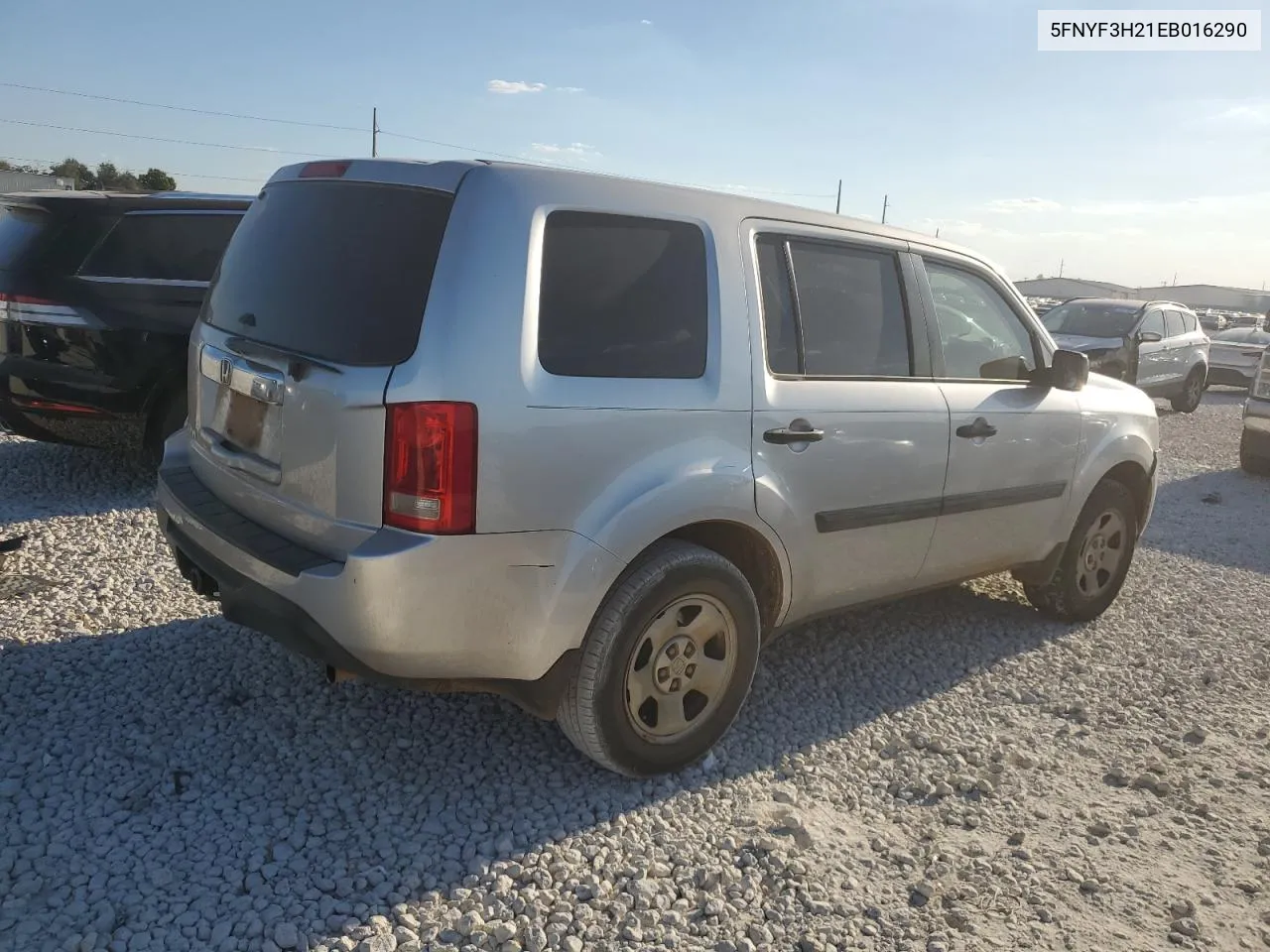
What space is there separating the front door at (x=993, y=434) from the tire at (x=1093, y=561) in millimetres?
287

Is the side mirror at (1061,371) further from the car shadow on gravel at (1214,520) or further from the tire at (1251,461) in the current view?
the tire at (1251,461)

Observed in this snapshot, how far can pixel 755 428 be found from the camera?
131 inches

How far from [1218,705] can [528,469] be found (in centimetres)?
344

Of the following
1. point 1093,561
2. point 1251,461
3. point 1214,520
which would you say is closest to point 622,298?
point 1093,561

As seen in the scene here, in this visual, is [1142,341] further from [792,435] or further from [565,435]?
[565,435]

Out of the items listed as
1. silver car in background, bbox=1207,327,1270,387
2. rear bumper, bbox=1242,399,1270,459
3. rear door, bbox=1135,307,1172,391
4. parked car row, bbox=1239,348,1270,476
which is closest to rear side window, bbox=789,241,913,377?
parked car row, bbox=1239,348,1270,476

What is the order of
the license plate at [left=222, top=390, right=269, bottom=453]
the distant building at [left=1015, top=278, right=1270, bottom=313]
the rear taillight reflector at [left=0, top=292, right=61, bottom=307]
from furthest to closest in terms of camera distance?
the distant building at [left=1015, top=278, right=1270, bottom=313], the rear taillight reflector at [left=0, top=292, right=61, bottom=307], the license plate at [left=222, top=390, right=269, bottom=453]

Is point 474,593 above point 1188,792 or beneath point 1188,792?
above

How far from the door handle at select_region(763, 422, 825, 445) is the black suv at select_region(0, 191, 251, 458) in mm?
3850

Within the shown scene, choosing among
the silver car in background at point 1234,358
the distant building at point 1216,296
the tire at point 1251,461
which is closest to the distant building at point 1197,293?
the distant building at point 1216,296

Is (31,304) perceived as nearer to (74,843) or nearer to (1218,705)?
(74,843)

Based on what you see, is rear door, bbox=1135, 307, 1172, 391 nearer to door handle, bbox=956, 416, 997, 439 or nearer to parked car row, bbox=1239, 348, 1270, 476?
parked car row, bbox=1239, 348, 1270, 476

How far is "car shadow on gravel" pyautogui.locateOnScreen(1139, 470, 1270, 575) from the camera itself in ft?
23.1

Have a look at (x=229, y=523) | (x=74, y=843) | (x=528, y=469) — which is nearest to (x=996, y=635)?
(x=528, y=469)
